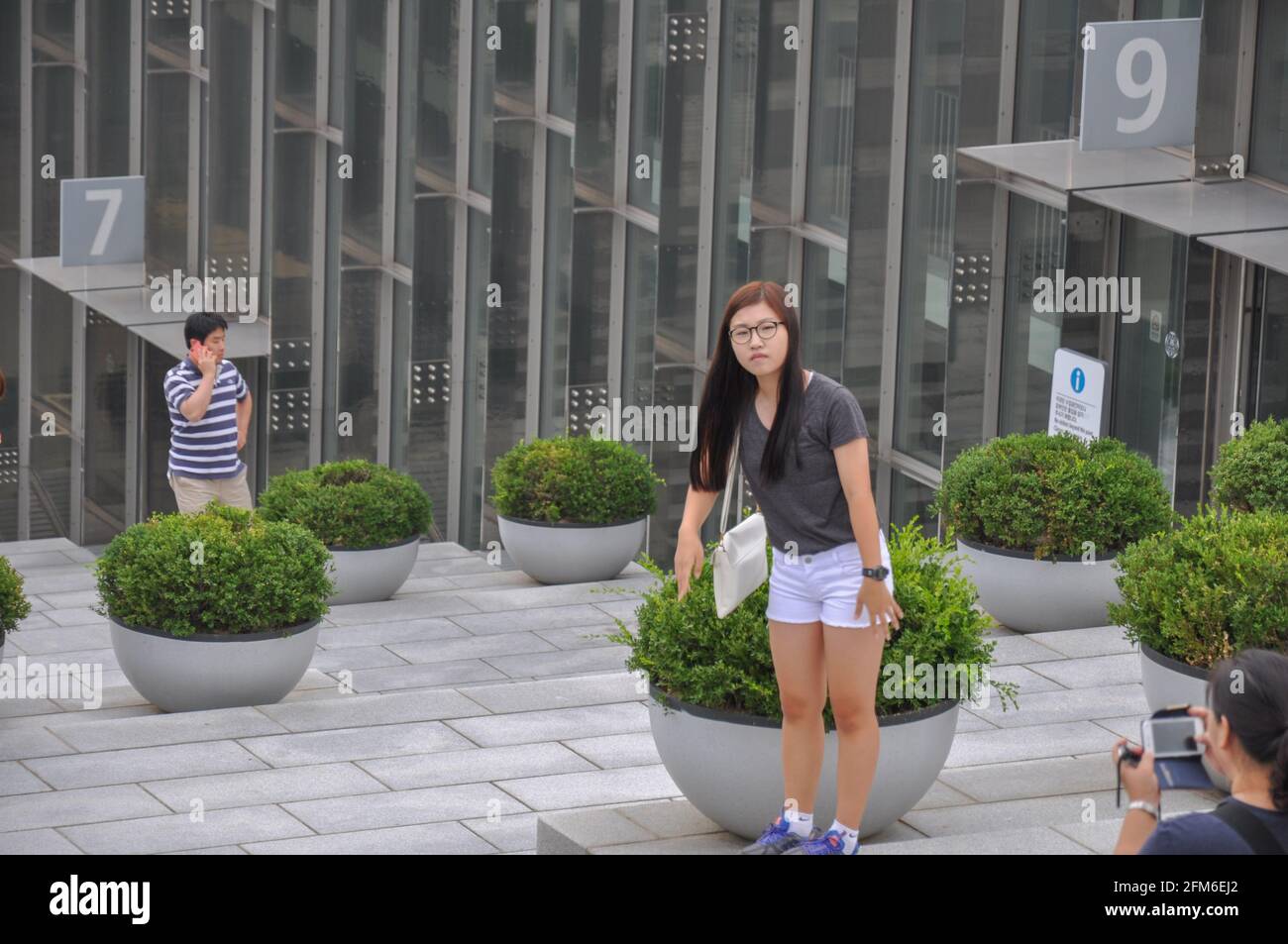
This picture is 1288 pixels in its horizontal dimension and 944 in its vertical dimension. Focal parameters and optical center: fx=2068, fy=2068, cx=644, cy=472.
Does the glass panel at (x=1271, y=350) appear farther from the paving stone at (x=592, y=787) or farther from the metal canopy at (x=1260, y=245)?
the paving stone at (x=592, y=787)

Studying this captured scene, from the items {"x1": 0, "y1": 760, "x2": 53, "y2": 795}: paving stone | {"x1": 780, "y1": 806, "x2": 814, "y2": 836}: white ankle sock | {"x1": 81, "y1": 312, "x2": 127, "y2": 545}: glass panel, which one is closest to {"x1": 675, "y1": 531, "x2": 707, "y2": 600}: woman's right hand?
{"x1": 780, "y1": 806, "x2": 814, "y2": 836}: white ankle sock

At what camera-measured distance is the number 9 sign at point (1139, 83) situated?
1126cm

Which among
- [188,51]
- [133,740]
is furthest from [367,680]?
[188,51]

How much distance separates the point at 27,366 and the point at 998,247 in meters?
17.1

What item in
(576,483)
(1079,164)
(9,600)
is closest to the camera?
(9,600)

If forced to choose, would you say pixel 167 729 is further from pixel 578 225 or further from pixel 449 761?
pixel 578 225

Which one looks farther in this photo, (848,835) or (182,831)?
(182,831)

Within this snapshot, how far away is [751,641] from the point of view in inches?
267

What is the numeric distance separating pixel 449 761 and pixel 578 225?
9429mm

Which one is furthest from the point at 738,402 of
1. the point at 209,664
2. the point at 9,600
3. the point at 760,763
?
the point at 9,600

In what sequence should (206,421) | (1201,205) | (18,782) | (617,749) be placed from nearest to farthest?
(18,782), (617,749), (1201,205), (206,421)

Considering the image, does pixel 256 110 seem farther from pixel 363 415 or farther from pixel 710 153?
pixel 710 153

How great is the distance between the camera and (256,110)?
22.2 m

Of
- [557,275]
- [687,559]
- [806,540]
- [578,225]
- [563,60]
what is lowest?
[687,559]
